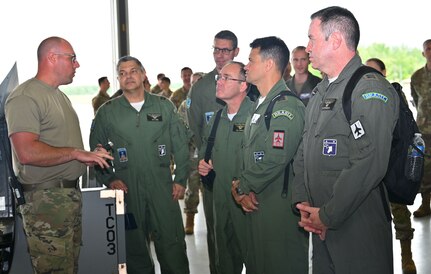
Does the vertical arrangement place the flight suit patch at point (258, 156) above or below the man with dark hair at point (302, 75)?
below

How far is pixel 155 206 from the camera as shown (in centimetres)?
363

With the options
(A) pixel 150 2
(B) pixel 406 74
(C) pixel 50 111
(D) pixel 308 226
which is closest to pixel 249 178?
(D) pixel 308 226

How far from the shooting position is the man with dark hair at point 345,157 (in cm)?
217

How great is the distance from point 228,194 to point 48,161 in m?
1.12

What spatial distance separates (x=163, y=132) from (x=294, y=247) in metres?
1.20

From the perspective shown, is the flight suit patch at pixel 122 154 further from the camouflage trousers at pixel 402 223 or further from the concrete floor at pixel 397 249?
the camouflage trousers at pixel 402 223

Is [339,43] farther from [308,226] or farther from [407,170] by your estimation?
[308,226]

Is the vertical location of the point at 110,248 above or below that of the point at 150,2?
below

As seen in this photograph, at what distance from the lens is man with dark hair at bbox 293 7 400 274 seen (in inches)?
85.3

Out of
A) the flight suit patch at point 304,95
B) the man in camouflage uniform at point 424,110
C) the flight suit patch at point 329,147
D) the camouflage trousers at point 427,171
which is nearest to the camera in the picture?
the flight suit patch at point 329,147

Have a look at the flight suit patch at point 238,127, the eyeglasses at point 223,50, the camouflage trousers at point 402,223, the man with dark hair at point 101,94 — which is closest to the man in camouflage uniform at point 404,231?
the camouflage trousers at point 402,223

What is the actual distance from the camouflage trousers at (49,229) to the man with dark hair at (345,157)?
1.21m

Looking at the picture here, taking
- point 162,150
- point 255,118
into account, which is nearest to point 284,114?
point 255,118

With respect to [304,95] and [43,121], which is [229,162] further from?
[304,95]
